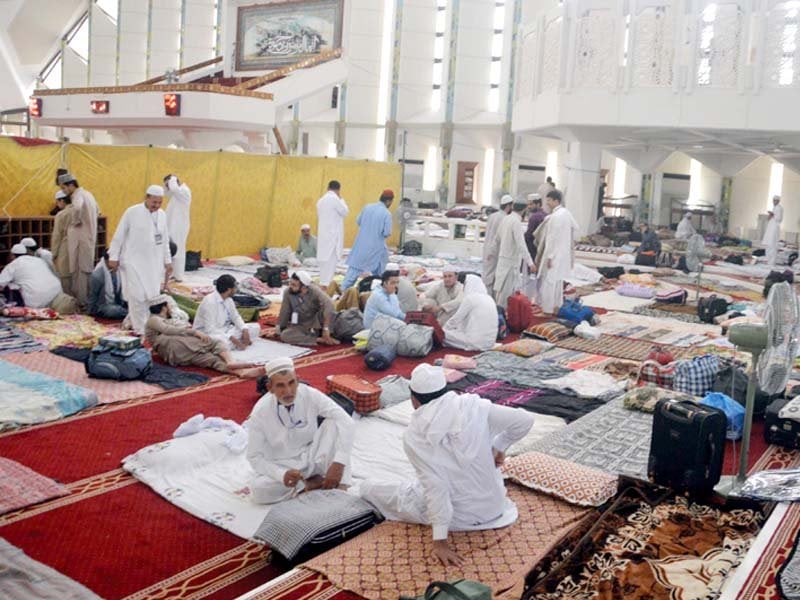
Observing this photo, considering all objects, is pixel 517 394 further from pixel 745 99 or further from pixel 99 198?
pixel 745 99

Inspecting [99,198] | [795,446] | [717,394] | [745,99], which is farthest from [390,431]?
[745,99]

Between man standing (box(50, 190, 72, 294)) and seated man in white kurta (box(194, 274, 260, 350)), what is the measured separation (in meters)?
2.30

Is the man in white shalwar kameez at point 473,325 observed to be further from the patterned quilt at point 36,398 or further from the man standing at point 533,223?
the patterned quilt at point 36,398

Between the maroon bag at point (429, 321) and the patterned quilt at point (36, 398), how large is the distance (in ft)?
9.91

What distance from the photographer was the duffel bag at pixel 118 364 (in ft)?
19.9

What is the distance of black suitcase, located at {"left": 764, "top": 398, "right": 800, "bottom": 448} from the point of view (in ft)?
17.1

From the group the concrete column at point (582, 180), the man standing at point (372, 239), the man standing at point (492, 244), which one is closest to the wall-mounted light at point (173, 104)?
the concrete column at point (582, 180)

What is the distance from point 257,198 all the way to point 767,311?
34.4ft

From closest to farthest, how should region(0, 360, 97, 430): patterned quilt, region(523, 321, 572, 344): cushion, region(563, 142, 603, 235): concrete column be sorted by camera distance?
region(0, 360, 97, 430): patterned quilt
region(523, 321, 572, 344): cushion
region(563, 142, 603, 235): concrete column

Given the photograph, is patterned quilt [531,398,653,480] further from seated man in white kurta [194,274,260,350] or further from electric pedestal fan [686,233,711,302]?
electric pedestal fan [686,233,711,302]

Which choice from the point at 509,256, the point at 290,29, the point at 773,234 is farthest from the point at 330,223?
the point at 290,29

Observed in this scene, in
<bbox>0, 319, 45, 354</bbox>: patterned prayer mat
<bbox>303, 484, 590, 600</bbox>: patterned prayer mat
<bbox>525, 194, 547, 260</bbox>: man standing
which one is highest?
<bbox>525, 194, 547, 260</bbox>: man standing

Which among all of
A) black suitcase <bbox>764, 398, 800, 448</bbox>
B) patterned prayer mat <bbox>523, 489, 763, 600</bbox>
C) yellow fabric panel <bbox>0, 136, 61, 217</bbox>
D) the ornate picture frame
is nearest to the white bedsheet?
patterned prayer mat <bbox>523, 489, 763, 600</bbox>

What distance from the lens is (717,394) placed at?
543 centimetres
